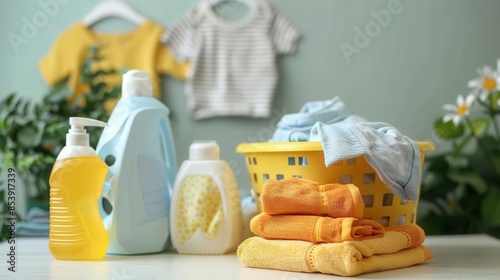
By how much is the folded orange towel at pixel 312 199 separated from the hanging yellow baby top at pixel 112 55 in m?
1.06

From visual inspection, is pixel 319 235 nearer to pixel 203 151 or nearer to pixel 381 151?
pixel 381 151

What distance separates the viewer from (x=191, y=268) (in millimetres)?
1019

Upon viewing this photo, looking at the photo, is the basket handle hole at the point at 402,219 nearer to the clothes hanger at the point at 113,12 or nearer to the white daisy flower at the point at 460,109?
the white daisy flower at the point at 460,109

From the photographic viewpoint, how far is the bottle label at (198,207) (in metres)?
1.16

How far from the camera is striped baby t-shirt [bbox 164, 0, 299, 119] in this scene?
1.97m

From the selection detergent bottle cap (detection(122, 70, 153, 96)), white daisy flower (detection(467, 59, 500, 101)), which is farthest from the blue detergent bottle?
white daisy flower (detection(467, 59, 500, 101))

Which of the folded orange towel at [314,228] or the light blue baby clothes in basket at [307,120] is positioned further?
the light blue baby clothes in basket at [307,120]

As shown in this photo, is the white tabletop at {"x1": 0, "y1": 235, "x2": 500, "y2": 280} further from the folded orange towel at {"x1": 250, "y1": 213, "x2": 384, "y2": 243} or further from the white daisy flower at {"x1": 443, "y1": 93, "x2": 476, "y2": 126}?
the white daisy flower at {"x1": 443, "y1": 93, "x2": 476, "y2": 126}

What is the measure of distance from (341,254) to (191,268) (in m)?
0.26

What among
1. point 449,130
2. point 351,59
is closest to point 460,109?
point 449,130

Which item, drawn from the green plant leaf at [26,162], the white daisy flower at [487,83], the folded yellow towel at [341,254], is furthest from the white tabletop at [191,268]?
the white daisy flower at [487,83]

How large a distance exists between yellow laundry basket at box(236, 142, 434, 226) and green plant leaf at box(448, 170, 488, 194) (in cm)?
80

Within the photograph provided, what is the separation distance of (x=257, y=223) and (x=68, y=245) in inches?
13.2

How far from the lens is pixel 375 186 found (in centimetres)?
105
